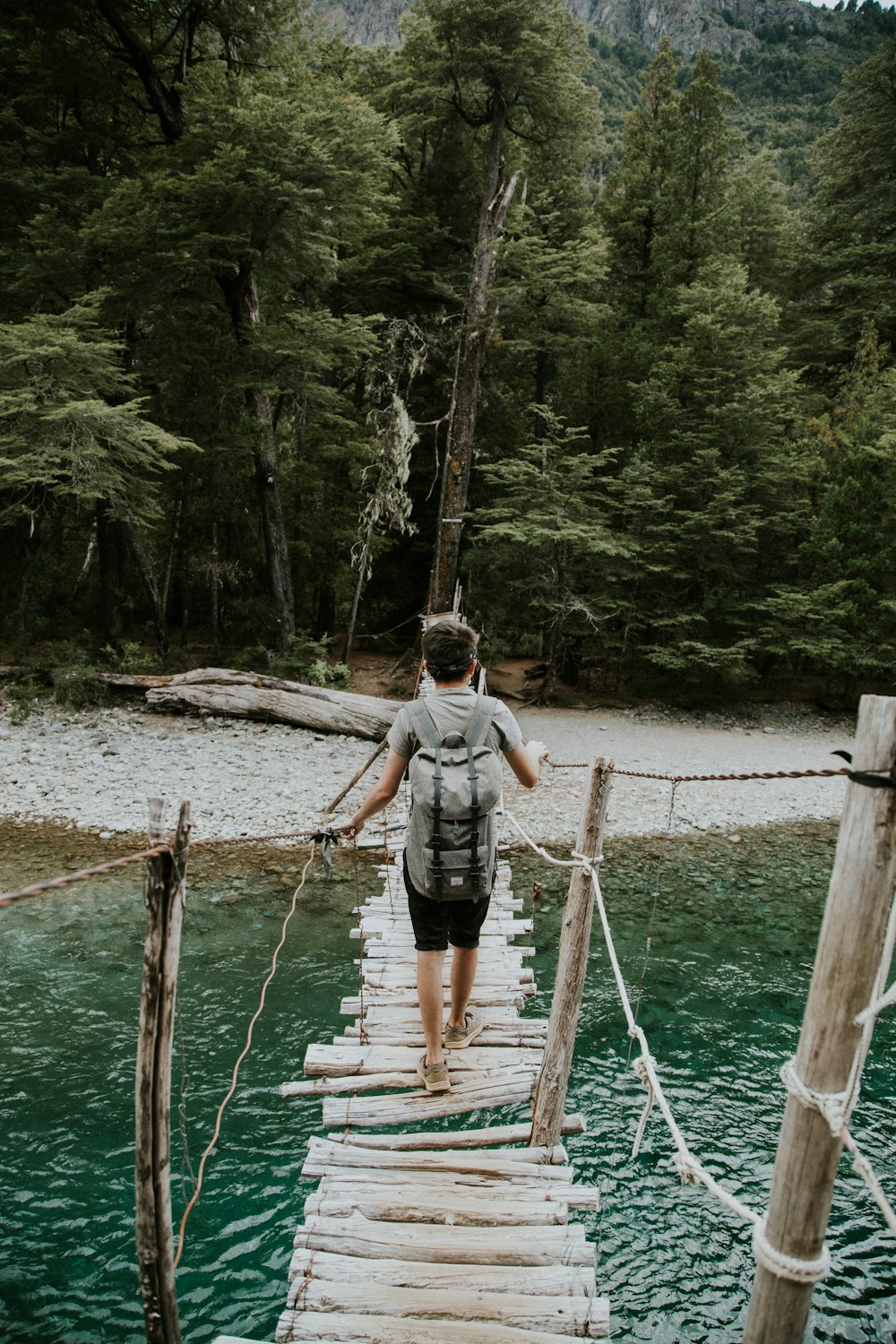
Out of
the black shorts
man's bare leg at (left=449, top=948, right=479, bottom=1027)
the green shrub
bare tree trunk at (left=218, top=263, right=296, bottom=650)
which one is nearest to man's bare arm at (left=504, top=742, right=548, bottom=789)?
the black shorts

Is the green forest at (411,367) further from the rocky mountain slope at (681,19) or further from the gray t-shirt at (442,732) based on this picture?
the rocky mountain slope at (681,19)

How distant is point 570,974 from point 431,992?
2.05ft

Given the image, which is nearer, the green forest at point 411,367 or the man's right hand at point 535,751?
the man's right hand at point 535,751

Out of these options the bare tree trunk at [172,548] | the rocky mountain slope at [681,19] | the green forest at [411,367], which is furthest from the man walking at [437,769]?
the rocky mountain slope at [681,19]

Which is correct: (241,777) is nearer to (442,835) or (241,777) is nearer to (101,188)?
(442,835)

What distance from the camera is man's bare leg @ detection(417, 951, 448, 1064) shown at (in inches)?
108

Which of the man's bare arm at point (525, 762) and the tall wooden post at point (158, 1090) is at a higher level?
the man's bare arm at point (525, 762)

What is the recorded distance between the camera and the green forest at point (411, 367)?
37.0ft

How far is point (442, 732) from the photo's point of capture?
2.47 m

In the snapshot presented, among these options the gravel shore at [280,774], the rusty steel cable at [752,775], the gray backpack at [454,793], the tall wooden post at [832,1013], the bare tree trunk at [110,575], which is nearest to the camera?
the tall wooden post at [832,1013]

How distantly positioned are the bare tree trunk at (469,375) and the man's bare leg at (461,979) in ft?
33.9

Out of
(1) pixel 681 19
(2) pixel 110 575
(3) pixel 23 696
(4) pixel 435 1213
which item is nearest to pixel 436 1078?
(4) pixel 435 1213

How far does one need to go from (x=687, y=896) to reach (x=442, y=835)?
541cm

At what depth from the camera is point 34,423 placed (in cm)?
974
